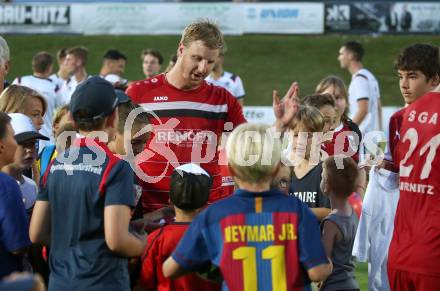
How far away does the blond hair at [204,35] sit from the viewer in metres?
5.53

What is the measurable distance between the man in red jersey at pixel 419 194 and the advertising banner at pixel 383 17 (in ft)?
81.0

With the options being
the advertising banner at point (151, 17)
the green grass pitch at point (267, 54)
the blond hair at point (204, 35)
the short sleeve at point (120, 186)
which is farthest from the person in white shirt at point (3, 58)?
the advertising banner at point (151, 17)

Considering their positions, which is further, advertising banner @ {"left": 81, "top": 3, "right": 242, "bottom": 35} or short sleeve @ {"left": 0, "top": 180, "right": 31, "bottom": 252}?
advertising banner @ {"left": 81, "top": 3, "right": 242, "bottom": 35}

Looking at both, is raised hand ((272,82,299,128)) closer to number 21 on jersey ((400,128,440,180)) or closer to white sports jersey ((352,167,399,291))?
white sports jersey ((352,167,399,291))

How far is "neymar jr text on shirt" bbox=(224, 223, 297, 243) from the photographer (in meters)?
4.02

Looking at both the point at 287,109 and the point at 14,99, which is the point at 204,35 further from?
the point at 14,99

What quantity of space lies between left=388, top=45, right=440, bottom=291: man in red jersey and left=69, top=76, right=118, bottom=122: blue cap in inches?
66.7

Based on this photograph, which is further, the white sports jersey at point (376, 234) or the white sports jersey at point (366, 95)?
the white sports jersey at point (366, 95)

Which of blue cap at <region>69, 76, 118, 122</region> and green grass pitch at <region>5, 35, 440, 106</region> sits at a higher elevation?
green grass pitch at <region>5, 35, 440, 106</region>

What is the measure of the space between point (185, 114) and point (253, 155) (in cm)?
166

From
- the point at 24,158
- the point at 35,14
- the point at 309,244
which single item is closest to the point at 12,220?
the point at 24,158

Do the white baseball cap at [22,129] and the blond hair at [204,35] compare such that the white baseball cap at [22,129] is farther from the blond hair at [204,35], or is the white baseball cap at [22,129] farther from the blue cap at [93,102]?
the blond hair at [204,35]

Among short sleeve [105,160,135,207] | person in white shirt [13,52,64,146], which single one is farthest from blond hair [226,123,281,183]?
person in white shirt [13,52,64,146]

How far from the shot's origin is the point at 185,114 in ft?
18.5
